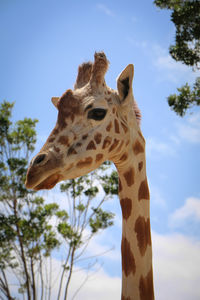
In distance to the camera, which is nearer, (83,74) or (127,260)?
(127,260)

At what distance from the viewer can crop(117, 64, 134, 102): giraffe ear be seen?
2822 millimetres

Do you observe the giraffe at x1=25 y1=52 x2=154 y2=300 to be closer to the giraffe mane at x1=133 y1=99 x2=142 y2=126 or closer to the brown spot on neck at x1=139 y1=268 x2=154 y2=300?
the brown spot on neck at x1=139 y1=268 x2=154 y2=300

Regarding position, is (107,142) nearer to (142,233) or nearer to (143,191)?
(143,191)

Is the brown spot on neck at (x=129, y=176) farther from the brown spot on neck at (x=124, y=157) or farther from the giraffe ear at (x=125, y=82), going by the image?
the giraffe ear at (x=125, y=82)

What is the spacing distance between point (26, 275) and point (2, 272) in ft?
3.36

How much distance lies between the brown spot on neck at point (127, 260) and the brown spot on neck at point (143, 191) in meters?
0.43

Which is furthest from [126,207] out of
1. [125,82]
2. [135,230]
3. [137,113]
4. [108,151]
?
[125,82]

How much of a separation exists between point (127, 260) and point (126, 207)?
474 millimetres

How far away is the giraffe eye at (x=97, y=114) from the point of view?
2518mm

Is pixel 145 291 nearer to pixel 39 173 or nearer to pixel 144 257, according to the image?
pixel 144 257

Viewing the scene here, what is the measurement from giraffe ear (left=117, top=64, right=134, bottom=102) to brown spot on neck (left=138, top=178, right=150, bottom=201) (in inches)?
34.2

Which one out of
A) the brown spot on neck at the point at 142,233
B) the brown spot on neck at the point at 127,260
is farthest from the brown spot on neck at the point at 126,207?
the brown spot on neck at the point at 127,260

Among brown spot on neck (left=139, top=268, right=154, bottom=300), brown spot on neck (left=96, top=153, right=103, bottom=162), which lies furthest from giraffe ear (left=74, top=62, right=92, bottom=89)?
brown spot on neck (left=139, top=268, right=154, bottom=300)

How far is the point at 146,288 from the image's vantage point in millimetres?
2486
